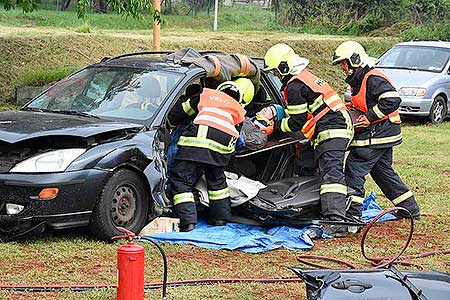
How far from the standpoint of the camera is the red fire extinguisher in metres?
4.72

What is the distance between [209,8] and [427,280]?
3968 centimetres

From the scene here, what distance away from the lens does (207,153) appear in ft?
23.6

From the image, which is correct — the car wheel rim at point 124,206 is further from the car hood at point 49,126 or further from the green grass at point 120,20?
the green grass at point 120,20

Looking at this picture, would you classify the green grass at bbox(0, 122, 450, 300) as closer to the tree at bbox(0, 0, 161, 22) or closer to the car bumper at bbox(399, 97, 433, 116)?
the tree at bbox(0, 0, 161, 22)

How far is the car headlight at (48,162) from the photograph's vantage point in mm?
6348

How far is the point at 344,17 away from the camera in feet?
102

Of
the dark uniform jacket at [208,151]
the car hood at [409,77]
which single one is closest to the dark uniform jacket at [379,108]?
the dark uniform jacket at [208,151]

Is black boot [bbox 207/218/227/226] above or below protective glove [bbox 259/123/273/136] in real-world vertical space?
below

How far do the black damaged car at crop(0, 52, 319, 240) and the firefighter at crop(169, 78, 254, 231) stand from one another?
0.16 meters

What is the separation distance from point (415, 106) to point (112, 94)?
33.6ft

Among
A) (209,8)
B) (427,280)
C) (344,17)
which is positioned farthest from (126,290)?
(209,8)

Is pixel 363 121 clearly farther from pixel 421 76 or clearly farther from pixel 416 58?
pixel 416 58

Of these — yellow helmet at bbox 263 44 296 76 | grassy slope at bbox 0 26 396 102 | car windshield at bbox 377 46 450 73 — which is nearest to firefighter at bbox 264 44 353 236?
yellow helmet at bbox 263 44 296 76

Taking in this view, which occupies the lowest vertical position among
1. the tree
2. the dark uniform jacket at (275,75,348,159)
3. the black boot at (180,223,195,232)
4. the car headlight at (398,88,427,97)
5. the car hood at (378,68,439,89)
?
the car headlight at (398,88,427,97)
